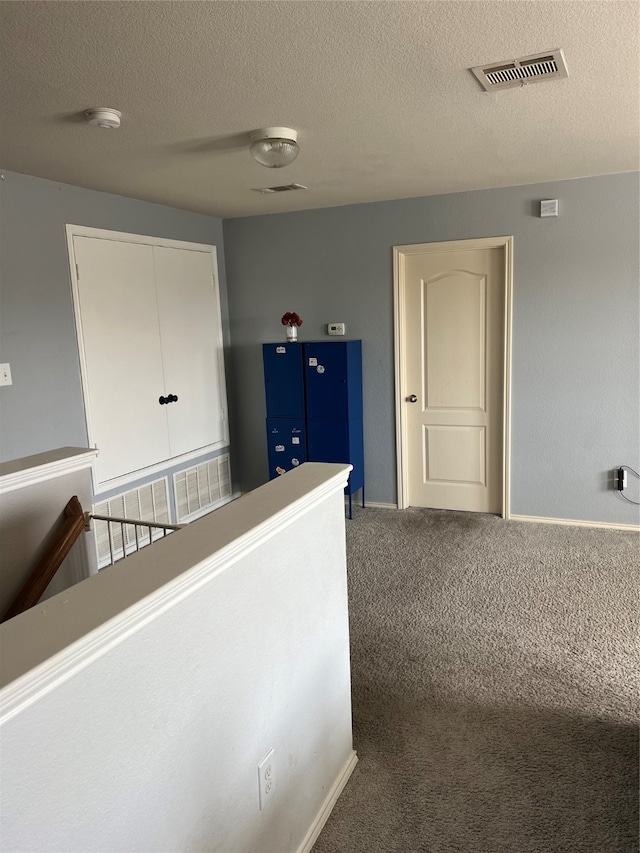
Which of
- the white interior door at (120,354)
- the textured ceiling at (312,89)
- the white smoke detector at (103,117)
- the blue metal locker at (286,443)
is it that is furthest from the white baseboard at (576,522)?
the white smoke detector at (103,117)

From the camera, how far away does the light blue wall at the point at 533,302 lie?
162 inches

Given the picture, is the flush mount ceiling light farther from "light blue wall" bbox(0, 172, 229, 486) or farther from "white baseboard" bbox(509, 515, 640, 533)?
"white baseboard" bbox(509, 515, 640, 533)

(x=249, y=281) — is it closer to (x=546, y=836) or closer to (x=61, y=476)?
(x=61, y=476)

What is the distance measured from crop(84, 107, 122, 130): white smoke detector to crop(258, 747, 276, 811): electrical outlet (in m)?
2.37

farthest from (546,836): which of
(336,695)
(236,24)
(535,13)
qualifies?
(236,24)

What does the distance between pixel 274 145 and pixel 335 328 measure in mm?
2205

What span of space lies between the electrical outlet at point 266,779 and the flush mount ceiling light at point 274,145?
2.45 meters

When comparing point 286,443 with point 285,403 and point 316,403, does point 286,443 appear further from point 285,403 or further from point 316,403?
point 316,403

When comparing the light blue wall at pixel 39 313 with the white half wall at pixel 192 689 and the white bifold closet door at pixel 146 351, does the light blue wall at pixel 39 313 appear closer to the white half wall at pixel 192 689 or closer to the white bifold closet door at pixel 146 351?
the white bifold closet door at pixel 146 351

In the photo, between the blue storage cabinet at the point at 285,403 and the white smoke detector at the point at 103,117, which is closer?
the white smoke detector at the point at 103,117

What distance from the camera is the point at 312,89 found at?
2.32 m

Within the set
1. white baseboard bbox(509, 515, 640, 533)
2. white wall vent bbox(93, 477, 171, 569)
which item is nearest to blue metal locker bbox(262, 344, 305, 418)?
white wall vent bbox(93, 477, 171, 569)

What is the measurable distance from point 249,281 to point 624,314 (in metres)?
2.88

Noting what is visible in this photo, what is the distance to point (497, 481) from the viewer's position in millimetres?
4734
